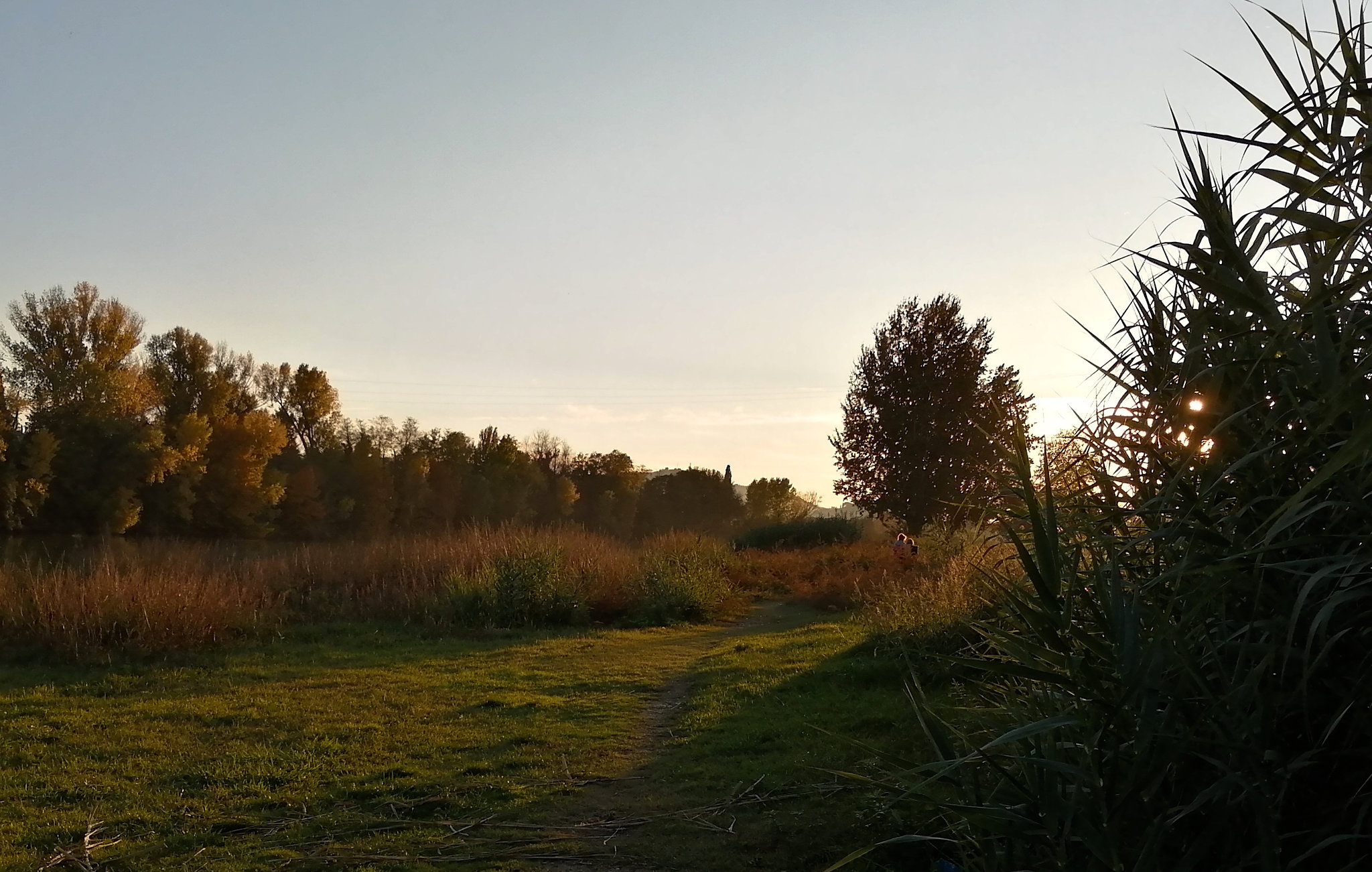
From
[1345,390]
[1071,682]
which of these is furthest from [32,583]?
[1345,390]

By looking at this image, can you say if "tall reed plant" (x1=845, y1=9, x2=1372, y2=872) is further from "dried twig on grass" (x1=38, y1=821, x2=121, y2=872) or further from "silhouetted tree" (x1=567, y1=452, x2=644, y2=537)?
"silhouetted tree" (x1=567, y1=452, x2=644, y2=537)

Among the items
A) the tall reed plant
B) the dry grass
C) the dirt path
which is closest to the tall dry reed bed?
the dry grass

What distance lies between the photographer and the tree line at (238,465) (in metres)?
32.7

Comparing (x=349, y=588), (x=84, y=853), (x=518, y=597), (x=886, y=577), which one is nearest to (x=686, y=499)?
(x=349, y=588)

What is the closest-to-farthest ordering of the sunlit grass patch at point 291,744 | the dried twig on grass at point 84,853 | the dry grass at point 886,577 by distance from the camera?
the dried twig on grass at point 84,853, the sunlit grass patch at point 291,744, the dry grass at point 886,577

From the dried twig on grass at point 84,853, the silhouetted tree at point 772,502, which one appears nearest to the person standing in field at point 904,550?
the dried twig on grass at point 84,853

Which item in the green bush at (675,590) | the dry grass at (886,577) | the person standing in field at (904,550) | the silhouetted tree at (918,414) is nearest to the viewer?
the dry grass at (886,577)

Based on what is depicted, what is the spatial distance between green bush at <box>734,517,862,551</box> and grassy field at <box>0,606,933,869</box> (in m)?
21.7

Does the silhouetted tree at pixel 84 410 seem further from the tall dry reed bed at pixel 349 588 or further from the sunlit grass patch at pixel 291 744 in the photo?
the sunlit grass patch at pixel 291 744

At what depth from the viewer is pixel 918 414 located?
934 inches

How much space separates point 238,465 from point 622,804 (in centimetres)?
3882

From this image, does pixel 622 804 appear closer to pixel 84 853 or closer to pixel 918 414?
pixel 84 853

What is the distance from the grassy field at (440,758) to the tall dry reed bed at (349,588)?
2.57ft

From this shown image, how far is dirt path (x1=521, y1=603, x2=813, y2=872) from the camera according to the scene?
434cm
